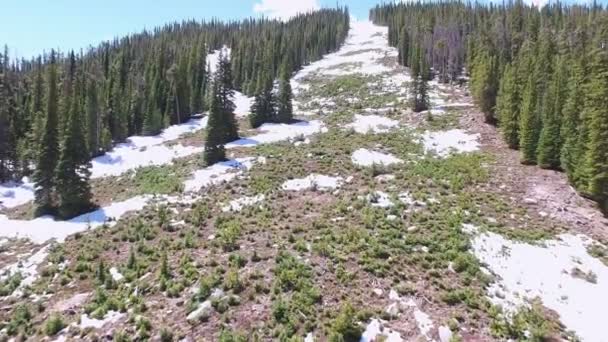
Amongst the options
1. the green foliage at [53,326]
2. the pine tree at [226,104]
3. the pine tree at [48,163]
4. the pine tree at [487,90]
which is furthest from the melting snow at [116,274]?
the pine tree at [487,90]

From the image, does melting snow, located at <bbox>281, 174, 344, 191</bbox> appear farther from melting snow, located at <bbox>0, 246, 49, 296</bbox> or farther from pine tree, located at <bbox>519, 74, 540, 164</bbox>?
melting snow, located at <bbox>0, 246, 49, 296</bbox>

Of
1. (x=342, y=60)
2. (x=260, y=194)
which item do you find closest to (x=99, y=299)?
(x=260, y=194)

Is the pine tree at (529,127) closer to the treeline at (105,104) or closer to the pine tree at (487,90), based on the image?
the pine tree at (487,90)

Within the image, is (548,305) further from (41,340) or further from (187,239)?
(41,340)

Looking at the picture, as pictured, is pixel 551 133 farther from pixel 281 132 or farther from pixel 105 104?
pixel 105 104

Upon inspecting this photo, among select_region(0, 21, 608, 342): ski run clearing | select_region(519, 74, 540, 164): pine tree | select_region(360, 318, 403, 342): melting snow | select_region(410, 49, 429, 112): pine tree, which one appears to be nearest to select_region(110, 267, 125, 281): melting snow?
select_region(0, 21, 608, 342): ski run clearing

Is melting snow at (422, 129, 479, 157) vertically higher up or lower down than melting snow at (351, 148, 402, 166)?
higher up
